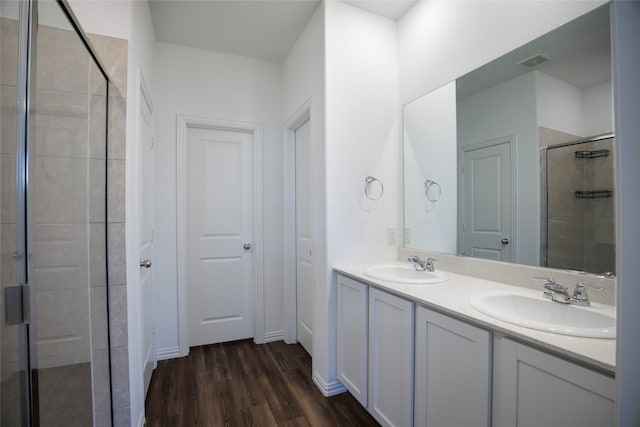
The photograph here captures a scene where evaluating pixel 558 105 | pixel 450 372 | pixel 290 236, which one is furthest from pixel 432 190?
pixel 290 236

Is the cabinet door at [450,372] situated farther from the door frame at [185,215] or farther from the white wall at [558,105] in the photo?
the door frame at [185,215]

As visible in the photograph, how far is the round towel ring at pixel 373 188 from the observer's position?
2156 millimetres

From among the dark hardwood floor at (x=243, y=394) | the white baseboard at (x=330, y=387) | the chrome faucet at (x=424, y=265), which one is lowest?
the dark hardwood floor at (x=243, y=394)

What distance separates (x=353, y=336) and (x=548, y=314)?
101 centimetres

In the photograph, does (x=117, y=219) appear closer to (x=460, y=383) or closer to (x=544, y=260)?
Result: (x=460, y=383)

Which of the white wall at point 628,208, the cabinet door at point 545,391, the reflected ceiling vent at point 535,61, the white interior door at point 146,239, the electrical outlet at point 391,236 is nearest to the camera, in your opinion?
the white wall at point 628,208

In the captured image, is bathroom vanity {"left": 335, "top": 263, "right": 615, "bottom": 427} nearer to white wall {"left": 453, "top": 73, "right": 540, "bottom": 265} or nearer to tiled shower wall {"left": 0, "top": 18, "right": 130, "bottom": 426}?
white wall {"left": 453, "top": 73, "right": 540, "bottom": 265}

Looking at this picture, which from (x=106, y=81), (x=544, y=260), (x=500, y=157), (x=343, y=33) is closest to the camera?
(x=544, y=260)

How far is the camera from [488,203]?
66.3 inches

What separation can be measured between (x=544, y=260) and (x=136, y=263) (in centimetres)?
205

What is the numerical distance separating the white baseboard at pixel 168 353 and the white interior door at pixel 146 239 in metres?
0.14

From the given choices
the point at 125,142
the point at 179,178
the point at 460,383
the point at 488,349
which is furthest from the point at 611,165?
the point at 179,178

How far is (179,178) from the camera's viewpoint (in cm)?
257

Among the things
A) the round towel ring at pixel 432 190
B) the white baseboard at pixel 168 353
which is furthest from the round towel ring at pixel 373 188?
the white baseboard at pixel 168 353
